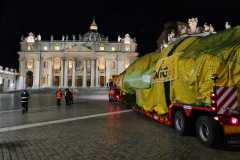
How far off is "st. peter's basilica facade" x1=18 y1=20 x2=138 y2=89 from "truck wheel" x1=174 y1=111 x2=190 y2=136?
106m

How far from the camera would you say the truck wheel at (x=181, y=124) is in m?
9.82

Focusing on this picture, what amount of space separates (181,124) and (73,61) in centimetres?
10770

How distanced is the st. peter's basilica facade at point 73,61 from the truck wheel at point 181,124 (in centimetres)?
10581

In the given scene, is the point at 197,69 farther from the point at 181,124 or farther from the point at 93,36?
the point at 93,36

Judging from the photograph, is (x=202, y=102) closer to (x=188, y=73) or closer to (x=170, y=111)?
(x=188, y=73)

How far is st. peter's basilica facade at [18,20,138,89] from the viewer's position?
11575cm

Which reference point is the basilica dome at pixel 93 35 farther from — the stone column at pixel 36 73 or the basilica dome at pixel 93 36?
the stone column at pixel 36 73

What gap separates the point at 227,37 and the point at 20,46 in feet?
412

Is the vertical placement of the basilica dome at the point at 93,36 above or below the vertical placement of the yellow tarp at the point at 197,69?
above

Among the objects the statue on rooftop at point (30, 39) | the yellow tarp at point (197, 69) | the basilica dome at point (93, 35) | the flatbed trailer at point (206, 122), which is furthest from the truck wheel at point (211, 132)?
the statue on rooftop at point (30, 39)

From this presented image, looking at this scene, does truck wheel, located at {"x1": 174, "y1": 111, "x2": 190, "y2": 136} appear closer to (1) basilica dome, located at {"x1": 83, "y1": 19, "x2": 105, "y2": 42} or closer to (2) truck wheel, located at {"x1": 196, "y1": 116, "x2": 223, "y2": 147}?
(2) truck wheel, located at {"x1": 196, "y1": 116, "x2": 223, "y2": 147}

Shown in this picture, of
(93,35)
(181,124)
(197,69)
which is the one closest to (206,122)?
(197,69)

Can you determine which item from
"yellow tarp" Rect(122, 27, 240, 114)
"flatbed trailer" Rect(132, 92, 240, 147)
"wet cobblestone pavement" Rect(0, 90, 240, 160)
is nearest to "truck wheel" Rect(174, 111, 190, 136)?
"flatbed trailer" Rect(132, 92, 240, 147)

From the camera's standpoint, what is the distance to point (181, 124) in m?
10.1
